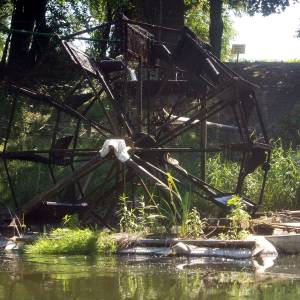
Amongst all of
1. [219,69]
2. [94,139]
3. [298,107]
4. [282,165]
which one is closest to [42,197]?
[219,69]

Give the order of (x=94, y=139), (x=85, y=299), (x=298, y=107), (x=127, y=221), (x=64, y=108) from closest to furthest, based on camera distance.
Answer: (x=85, y=299)
(x=127, y=221)
(x=64, y=108)
(x=94, y=139)
(x=298, y=107)

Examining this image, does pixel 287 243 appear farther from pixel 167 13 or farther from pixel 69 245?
pixel 167 13

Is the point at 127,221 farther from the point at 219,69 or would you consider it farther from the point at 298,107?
the point at 298,107

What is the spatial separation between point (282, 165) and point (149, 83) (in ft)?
9.87

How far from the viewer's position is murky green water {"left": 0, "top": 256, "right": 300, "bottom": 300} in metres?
5.79

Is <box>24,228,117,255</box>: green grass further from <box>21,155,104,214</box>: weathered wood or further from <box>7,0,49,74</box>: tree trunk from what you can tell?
<box>7,0,49,74</box>: tree trunk

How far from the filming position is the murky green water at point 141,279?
5785 mm

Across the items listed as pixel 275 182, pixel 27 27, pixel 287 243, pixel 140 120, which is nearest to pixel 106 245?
pixel 287 243

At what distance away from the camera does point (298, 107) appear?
18234mm

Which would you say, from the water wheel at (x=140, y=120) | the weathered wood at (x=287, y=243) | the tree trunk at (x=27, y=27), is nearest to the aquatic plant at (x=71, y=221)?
the water wheel at (x=140, y=120)

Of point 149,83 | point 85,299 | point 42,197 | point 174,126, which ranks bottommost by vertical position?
point 85,299

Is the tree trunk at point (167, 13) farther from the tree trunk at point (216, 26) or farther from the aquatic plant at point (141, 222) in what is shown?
the aquatic plant at point (141, 222)

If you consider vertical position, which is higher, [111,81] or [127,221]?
[111,81]

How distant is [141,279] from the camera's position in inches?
254
